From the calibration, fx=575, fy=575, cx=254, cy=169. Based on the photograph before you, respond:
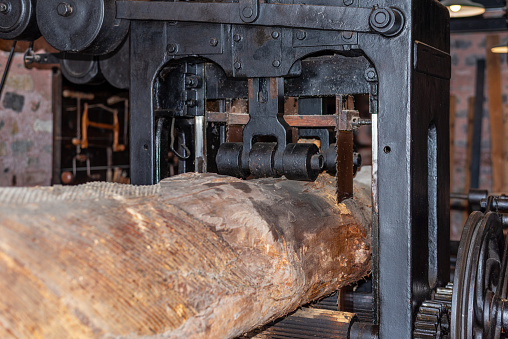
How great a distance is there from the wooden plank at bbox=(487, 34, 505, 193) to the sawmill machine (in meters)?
5.15

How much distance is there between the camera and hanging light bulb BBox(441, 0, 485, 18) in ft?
14.1

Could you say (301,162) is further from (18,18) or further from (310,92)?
(18,18)

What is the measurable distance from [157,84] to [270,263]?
914 mm

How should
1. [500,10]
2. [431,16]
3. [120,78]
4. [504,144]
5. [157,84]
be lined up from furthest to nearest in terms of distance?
1. [504,144]
2. [500,10]
3. [120,78]
4. [157,84]
5. [431,16]

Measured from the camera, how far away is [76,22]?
6.08 feet

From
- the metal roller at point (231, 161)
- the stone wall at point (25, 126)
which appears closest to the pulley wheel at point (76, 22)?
the metal roller at point (231, 161)

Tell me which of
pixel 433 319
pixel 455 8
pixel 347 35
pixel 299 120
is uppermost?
pixel 455 8

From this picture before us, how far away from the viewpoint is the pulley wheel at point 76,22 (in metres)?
1.83

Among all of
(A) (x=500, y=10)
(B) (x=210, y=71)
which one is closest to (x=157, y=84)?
(B) (x=210, y=71)

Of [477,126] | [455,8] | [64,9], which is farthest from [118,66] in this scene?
[477,126]

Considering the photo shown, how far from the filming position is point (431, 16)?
178 centimetres

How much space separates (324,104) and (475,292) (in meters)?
0.89

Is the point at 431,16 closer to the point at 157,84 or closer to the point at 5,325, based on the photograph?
the point at 157,84

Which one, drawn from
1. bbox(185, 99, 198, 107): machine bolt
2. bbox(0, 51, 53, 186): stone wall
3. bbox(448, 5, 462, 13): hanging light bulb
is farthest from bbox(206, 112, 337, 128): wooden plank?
bbox(448, 5, 462, 13): hanging light bulb
